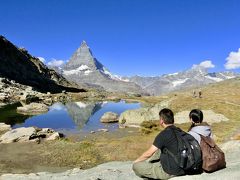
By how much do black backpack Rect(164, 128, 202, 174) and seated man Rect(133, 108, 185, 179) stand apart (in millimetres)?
181

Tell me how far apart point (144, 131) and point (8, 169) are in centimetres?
3034

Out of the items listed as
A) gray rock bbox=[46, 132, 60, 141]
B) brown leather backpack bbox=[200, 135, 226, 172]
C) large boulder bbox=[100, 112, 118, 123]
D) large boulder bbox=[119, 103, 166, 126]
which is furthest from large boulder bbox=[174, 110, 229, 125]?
brown leather backpack bbox=[200, 135, 226, 172]

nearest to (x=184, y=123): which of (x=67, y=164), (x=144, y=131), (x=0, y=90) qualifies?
(x=144, y=131)

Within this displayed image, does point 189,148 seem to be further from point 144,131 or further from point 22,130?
point 144,131

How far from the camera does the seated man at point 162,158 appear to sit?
15.9 metres

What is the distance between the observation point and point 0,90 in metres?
151

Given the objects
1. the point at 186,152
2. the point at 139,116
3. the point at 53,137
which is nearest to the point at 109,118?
the point at 139,116

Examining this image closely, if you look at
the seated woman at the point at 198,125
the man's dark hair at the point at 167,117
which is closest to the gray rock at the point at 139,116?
the seated woman at the point at 198,125

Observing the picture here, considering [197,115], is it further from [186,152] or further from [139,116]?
[139,116]

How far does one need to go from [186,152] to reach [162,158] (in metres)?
1.28

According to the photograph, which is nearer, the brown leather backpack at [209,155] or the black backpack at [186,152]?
the black backpack at [186,152]

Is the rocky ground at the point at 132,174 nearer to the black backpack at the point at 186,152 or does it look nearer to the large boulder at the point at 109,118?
the black backpack at the point at 186,152

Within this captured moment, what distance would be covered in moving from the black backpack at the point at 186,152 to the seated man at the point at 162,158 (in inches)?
7.1

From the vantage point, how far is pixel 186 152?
15.8m
